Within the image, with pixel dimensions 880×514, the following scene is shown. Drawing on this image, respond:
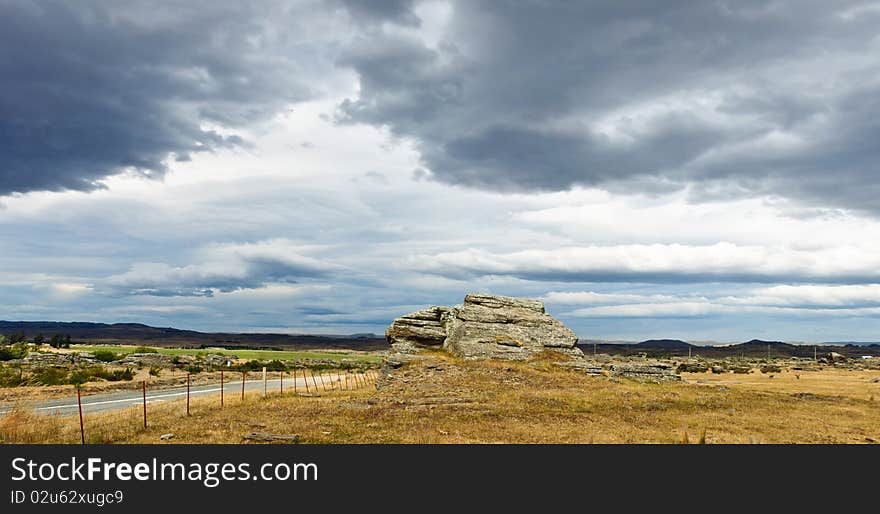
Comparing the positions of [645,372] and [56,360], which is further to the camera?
[56,360]

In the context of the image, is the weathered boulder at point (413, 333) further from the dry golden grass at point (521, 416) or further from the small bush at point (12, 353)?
the small bush at point (12, 353)

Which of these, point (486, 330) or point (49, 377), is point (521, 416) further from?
point (49, 377)

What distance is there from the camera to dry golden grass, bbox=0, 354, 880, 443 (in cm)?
2050

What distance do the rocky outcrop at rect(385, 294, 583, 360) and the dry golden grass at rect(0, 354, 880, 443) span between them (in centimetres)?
534

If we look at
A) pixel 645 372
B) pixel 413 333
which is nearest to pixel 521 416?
pixel 645 372

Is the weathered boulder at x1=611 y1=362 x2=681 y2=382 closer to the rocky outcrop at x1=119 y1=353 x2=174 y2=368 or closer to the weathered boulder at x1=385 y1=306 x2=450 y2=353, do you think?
the weathered boulder at x1=385 y1=306 x2=450 y2=353

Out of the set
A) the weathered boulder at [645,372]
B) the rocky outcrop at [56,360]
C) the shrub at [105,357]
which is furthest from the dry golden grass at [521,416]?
the shrub at [105,357]

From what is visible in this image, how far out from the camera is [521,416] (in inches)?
952

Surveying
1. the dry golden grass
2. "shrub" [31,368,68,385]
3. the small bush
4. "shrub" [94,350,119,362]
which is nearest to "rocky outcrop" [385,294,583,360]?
the dry golden grass

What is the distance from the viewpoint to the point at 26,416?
2169cm

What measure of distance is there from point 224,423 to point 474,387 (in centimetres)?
1357

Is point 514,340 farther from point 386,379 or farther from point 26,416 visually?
point 26,416

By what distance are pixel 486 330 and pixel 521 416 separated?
20741 millimetres

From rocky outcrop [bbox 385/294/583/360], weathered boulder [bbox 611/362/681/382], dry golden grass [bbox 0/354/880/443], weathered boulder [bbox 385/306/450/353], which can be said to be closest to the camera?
dry golden grass [bbox 0/354/880/443]
